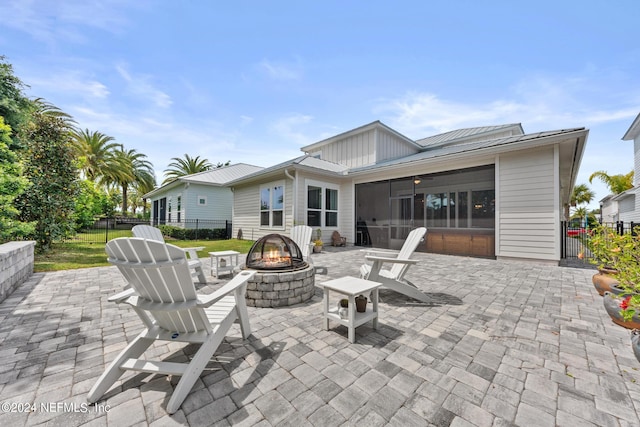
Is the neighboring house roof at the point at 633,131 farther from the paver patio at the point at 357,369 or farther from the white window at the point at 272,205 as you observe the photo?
the white window at the point at 272,205

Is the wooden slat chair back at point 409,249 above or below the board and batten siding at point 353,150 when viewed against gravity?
below

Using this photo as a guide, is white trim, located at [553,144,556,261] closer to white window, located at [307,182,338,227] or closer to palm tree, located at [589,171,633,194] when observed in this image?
white window, located at [307,182,338,227]

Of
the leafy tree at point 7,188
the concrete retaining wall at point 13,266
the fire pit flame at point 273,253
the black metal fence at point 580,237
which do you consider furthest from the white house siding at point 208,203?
Answer: the black metal fence at point 580,237

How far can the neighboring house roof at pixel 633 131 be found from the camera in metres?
9.89

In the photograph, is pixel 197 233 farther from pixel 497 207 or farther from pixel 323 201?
pixel 497 207

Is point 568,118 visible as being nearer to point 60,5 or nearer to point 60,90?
point 60,5

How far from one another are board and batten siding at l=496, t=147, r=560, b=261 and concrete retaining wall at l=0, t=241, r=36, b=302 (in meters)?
10.1

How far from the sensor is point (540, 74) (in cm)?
663

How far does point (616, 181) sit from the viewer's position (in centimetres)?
1658

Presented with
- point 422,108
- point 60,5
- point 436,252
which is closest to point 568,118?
point 422,108

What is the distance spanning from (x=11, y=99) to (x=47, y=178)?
3.65 m

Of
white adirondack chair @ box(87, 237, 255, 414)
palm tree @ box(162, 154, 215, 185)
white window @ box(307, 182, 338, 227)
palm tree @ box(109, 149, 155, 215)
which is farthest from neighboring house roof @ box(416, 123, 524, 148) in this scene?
palm tree @ box(109, 149, 155, 215)

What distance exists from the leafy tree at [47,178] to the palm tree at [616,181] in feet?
97.3

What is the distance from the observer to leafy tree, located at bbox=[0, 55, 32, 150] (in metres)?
7.86
